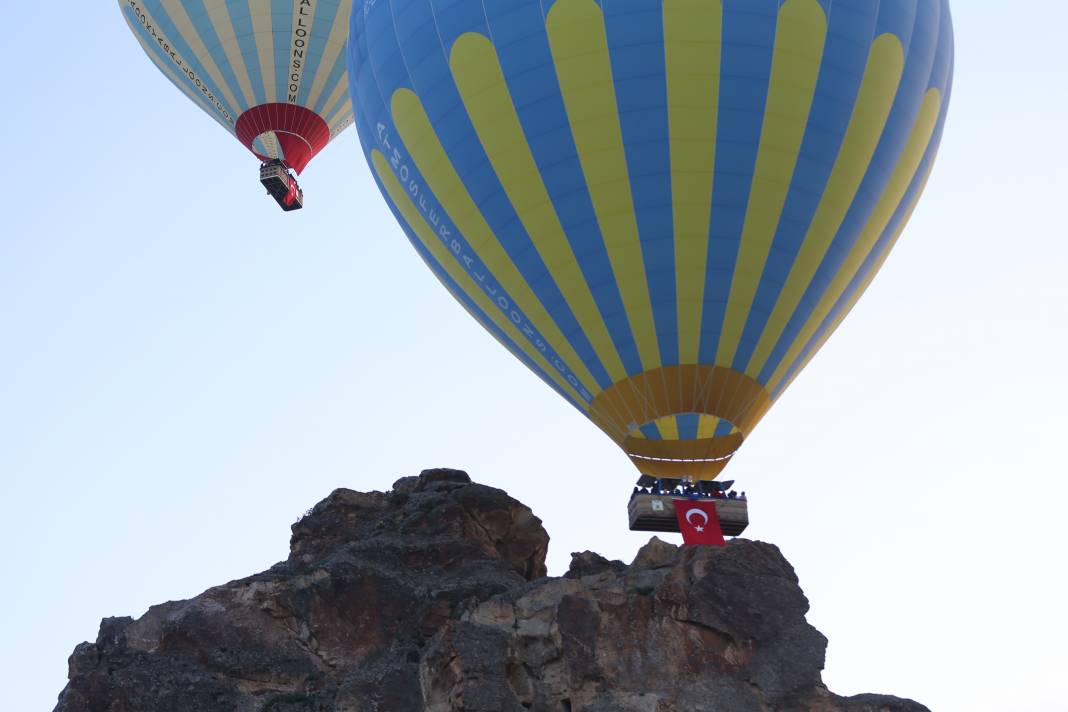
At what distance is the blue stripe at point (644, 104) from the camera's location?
98.8 ft

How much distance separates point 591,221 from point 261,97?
62.1 feet

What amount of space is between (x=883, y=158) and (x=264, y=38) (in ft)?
70.6

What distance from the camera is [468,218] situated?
31906 millimetres

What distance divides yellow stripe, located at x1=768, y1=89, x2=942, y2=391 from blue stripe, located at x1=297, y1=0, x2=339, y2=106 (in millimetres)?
20636

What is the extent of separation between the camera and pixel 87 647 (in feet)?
101

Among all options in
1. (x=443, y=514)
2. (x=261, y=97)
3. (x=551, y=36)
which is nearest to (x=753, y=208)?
(x=551, y=36)

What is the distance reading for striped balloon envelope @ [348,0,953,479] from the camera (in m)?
30.2

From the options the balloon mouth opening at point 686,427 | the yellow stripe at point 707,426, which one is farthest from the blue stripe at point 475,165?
the yellow stripe at point 707,426

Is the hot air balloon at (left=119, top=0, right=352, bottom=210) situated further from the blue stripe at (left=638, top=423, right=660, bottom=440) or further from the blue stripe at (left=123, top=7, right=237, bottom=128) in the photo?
the blue stripe at (left=638, top=423, right=660, bottom=440)

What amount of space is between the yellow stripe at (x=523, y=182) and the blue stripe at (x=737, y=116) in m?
2.47

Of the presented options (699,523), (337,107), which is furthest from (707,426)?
(337,107)

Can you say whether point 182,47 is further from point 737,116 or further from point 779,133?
point 779,133

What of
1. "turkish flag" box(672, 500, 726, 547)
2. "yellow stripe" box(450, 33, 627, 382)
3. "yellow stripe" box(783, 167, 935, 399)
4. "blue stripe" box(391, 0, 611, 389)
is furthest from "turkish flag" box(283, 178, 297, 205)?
"turkish flag" box(672, 500, 726, 547)

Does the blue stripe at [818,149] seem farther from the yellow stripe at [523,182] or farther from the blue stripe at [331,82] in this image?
the blue stripe at [331,82]
